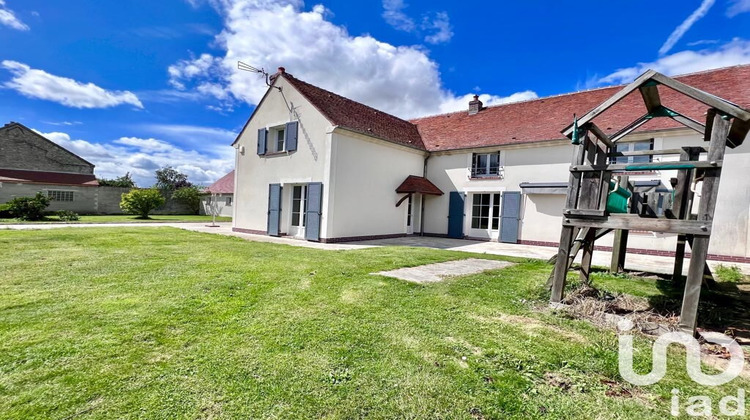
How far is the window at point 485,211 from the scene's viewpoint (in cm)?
1316

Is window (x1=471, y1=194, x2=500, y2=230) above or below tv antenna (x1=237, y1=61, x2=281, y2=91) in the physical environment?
below

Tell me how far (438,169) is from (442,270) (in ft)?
30.2

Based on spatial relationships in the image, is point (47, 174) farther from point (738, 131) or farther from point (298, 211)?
point (738, 131)

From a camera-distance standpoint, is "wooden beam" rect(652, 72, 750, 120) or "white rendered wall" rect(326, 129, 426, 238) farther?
"white rendered wall" rect(326, 129, 426, 238)

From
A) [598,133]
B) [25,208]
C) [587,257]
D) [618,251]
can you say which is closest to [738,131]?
[598,133]

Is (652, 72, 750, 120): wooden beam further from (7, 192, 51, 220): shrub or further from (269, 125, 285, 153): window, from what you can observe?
(7, 192, 51, 220): shrub

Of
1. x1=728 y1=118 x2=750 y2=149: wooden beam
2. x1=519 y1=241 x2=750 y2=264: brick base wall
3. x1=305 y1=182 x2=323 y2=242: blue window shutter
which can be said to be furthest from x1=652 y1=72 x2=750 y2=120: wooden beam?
x1=305 y1=182 x2=323 y2=242: blue window shutter

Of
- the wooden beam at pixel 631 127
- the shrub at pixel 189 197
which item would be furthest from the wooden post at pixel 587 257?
the shrub at pixel 189 197

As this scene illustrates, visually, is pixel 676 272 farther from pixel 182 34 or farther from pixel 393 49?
pixel 182 34

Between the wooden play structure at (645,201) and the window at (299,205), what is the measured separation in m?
9.65

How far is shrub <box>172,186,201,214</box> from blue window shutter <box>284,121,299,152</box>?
20.2m

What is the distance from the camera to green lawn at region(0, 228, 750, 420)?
1.91 metres

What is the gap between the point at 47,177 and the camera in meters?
27.2

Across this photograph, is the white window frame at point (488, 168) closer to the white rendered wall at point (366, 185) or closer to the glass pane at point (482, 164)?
the glass pane at point (482, 164)
